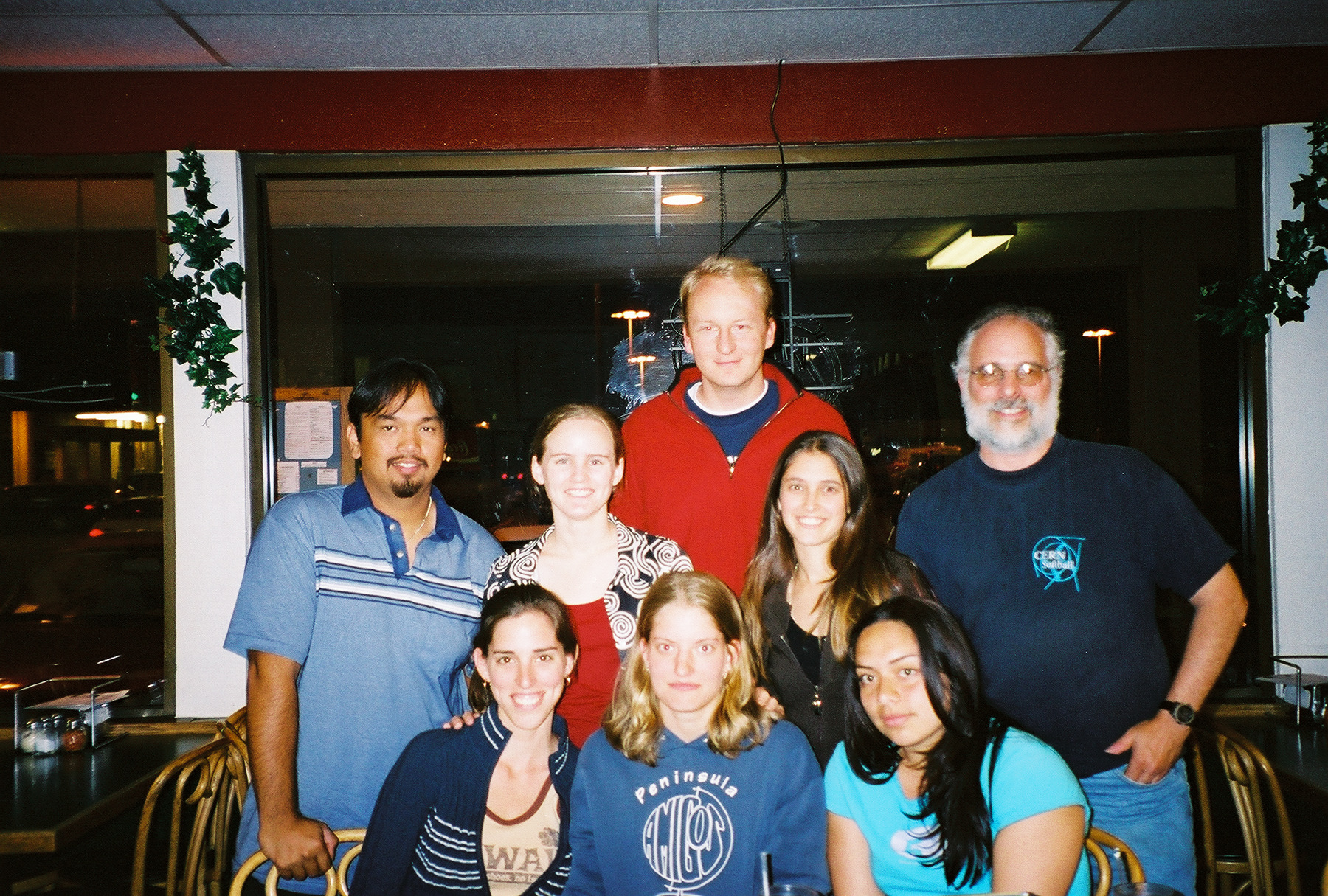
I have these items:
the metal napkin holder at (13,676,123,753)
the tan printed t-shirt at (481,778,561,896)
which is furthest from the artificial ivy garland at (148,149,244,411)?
the tan printed t-shirt at (481,778,561,896)

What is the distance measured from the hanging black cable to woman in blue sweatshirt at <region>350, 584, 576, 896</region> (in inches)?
84.3

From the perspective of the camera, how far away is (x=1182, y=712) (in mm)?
2117

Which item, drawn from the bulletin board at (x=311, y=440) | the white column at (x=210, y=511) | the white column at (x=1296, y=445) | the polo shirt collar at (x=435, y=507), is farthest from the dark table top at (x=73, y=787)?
the white column at (x=1296, y=445)

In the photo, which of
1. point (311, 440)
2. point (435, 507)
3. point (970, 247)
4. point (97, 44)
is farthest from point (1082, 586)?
point (97, 44)

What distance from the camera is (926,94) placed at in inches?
129

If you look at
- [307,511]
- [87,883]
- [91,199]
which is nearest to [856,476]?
[307,511]

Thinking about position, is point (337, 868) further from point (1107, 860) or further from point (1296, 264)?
point (1296, 264)

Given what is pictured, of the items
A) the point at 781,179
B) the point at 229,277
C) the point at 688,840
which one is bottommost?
the point at 688,840

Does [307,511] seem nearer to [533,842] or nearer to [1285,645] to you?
[533,842]

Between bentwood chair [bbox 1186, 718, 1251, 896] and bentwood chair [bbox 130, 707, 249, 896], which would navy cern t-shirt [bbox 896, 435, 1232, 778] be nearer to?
bentwood chair [bbox 1186, 718, 1251, 896]

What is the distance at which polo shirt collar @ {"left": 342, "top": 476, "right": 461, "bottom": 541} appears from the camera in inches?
91.7

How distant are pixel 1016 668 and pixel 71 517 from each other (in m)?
4.50

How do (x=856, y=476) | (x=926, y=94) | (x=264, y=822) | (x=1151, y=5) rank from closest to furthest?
(x=264, y=822), (x=856, y=476), (x=1151, y=5), (x=926, y=94)

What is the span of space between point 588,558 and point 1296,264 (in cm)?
304
